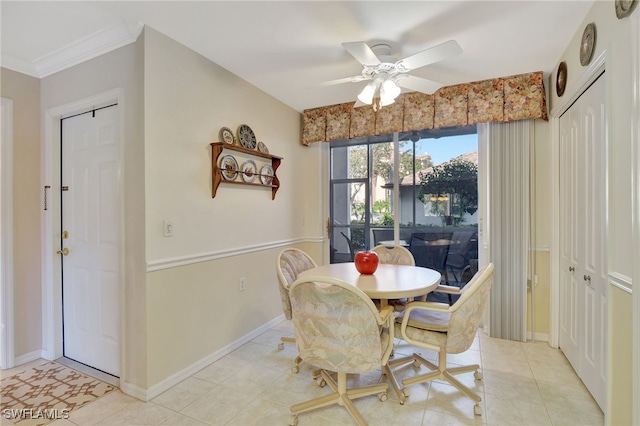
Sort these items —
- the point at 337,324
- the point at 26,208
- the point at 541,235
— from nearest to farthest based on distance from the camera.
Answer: the point at 337,324 → the point at 26,208 → the point at 541,235

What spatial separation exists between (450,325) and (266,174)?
2.23 metres

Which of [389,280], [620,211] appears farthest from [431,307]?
[620,211]

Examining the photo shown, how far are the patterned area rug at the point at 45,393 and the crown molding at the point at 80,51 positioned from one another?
2432mm

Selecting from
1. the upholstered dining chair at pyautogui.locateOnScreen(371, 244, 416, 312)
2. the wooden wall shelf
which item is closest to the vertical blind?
the upholstered dining chair at pyautogui.locateOnScreen(371, 244, 416, 312)

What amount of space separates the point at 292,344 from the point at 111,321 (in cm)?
150

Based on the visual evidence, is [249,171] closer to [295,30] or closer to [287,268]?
[287,268]

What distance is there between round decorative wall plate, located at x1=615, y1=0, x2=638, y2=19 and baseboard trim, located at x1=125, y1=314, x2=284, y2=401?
3379mm

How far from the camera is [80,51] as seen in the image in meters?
2.30

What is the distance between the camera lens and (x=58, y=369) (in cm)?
244

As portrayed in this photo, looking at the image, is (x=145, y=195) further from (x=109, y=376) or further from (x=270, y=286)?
(x=270, y=286)

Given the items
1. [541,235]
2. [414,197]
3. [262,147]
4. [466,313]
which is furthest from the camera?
[414,197]

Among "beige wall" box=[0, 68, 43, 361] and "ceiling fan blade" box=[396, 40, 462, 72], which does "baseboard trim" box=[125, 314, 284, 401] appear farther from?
"ceiling fan blade" box=[396, 40, 462, 72]

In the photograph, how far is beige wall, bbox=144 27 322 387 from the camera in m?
2.10

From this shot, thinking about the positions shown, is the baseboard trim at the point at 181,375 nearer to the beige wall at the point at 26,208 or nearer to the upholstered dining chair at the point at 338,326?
the upholstered dining chair at the point at 338,326
